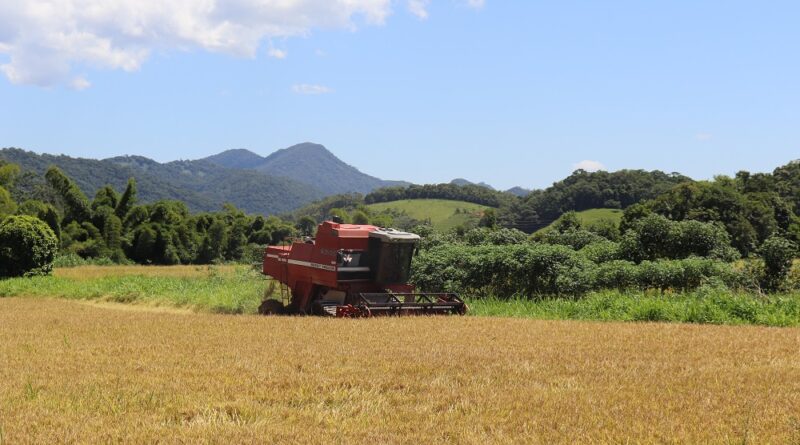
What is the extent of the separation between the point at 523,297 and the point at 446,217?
117m

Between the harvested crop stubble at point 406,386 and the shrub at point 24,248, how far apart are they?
27586mm

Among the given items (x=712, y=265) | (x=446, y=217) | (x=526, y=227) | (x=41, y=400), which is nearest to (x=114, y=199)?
(x=526, y=227)

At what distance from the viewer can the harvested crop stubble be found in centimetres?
585

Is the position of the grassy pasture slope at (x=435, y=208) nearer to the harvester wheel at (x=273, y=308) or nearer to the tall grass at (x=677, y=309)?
the harvester wheel at (x=273, y=308)

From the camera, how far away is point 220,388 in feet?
24.6

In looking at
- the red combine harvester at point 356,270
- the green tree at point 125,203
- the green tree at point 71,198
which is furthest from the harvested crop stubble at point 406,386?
the green tree at point 125,203

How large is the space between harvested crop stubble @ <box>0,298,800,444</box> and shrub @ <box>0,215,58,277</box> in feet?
90.5

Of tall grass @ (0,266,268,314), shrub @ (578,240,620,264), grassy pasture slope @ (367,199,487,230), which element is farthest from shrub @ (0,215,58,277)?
grassy pasture slope @ (367,199,487,230)

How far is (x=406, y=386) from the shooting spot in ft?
25.0

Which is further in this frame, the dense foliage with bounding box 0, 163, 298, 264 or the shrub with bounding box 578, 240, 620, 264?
the dense foliage with bounding box 0, 163, 298, 264

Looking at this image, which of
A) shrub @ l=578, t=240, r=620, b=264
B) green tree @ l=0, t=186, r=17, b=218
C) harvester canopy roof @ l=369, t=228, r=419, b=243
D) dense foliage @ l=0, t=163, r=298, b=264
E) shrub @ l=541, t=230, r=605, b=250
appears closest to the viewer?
harvester canopy roof @ l=369, t=228, r=419, b=243

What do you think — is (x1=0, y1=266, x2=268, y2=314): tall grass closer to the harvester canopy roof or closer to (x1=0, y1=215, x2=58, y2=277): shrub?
(x1=0, y1=215, x2=58, y2=277): shrub

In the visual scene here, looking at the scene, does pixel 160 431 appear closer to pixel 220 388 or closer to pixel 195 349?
pixel 220 388

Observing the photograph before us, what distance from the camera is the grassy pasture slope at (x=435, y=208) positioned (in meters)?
134
